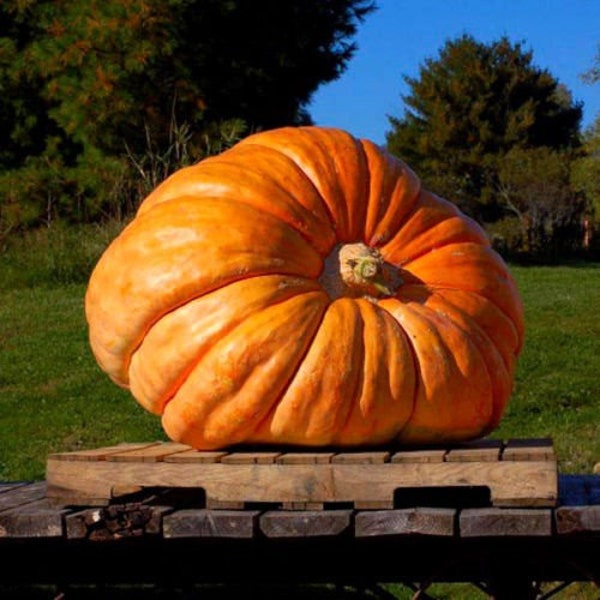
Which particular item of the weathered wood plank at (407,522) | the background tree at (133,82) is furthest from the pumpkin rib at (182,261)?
the background tree at (133,82)

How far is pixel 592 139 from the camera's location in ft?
90.9

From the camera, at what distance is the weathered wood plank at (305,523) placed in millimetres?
2600

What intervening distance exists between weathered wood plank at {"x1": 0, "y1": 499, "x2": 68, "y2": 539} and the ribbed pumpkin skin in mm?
428

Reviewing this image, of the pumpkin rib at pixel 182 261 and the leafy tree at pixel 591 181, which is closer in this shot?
the pumpkin rib at pixel 182 261

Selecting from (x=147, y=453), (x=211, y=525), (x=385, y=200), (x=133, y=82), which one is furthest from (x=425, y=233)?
(x=133, y=82)

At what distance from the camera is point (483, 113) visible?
3588 centimetres

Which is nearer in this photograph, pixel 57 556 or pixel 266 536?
pixel 266 536

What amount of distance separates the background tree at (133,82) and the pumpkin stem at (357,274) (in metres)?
10.9

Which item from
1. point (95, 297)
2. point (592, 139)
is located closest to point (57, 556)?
point (95, 297)

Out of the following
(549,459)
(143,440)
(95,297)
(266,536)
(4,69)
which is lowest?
(143,440)

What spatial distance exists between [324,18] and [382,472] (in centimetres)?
1595

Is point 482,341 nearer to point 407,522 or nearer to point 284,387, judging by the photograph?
point 284,387

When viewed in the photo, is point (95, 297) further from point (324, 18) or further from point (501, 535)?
point (324, 18)

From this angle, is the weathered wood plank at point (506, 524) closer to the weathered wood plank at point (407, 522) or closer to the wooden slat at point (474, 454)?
the weathered wood plank at point (407, 522)
